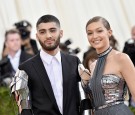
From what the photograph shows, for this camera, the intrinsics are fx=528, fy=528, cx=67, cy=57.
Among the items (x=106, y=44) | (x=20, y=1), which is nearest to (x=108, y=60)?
(x=106, y=44)

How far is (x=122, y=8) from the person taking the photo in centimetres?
1150

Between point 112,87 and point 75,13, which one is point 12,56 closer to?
point 112,87

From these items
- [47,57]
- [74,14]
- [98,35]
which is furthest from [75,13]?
[98,35]

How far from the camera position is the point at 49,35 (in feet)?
12.2

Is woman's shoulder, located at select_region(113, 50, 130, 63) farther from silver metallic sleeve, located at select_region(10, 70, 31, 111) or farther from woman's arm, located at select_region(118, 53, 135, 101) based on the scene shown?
silver metallic sleeve, located at select_region(10, 70, 31, 111)

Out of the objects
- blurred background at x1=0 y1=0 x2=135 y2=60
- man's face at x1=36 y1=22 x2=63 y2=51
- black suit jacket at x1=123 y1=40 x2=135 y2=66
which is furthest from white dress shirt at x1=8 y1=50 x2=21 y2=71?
blurred background at x1=0 y1=0 x2=135 y2=60

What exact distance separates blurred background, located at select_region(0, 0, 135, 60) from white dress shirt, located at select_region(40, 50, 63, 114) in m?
6.09

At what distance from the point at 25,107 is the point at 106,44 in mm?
717

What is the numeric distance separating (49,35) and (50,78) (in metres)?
0.31

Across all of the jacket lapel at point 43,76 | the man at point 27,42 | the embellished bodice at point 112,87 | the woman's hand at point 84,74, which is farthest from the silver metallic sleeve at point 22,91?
the man at point 27,42

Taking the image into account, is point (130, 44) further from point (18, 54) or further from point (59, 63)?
point (59, 63)

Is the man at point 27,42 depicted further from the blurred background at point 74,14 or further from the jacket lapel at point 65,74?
the blurred background at point 74,14

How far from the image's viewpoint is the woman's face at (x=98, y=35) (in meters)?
3.68

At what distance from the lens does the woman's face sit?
368cm
